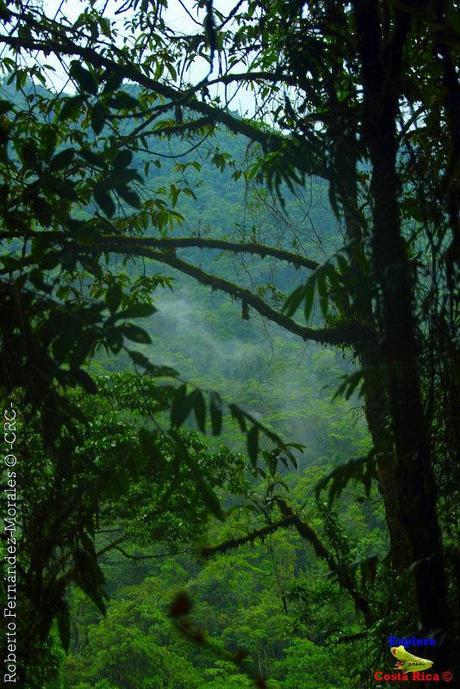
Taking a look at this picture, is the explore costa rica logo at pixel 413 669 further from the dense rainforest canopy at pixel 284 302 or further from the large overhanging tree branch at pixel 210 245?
the large overhanging tree branch at pixel 210 245

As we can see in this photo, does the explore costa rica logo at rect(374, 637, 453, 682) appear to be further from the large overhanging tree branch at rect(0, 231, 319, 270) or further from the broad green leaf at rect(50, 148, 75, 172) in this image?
the large overhanging tree branch at rect(0, 231, 319, 270)

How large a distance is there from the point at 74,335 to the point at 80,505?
0.33m

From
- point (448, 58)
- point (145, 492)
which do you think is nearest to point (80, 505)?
point (448, 58)

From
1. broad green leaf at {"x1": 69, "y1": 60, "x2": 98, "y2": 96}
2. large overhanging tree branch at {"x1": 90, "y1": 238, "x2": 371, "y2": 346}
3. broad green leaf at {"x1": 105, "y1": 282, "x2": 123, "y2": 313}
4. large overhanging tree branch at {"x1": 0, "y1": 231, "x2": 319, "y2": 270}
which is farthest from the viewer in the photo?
large overhanging tree branch at {"x1": 90, "y1": 238, "x2": 371, "y2": 346}

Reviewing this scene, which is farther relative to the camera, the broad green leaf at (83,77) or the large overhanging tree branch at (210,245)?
the large overhanging tree branch at (210,245)

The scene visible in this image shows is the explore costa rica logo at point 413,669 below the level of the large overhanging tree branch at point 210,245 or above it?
below

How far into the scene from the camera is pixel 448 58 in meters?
1.19

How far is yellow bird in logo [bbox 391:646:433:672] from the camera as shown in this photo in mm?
980

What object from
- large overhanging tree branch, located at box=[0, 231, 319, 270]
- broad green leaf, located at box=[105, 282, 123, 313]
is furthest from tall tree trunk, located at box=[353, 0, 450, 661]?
large overhanging tree branch, located at box=[0, 231, 319, 270]

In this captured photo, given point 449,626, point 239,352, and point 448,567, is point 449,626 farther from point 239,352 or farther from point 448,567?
point 239,352

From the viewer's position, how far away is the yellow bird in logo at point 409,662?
980 mm

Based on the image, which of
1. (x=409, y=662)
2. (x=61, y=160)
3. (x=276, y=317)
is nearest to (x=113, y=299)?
(x=61, y=160)

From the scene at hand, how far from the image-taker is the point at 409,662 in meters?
1.02

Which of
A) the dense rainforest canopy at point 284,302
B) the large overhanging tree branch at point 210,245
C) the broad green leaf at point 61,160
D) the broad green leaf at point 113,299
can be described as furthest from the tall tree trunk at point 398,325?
the large overhanging tree branch at point 210,245
